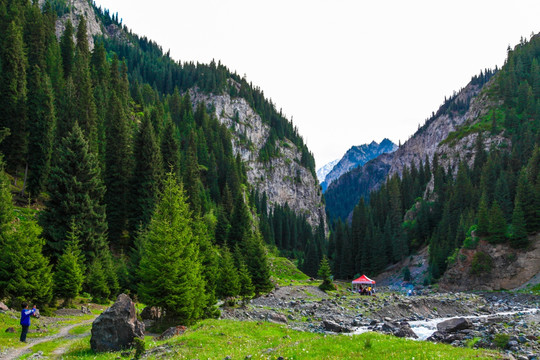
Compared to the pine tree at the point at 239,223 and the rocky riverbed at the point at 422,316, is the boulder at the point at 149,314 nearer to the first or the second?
the rocky riverbed at the point at 422,316

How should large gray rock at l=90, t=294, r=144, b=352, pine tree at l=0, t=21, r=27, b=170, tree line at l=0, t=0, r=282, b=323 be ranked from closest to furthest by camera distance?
large gray rock at l=90, t=294, r=144, b=352
tree line at l=0, t=0, r=282, b=323
pine tree at l=0, t=21, r=27, b=170

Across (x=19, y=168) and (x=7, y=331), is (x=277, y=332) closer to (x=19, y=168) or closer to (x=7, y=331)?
(x=7, y=331)

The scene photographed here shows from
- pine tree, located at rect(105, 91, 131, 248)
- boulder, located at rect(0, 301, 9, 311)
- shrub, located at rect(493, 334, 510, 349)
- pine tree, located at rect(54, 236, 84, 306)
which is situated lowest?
shrub, located at rect(493, 334, 510, 349)

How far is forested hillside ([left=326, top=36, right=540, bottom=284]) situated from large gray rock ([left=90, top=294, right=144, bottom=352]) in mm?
80085

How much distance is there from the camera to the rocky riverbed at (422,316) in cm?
2394

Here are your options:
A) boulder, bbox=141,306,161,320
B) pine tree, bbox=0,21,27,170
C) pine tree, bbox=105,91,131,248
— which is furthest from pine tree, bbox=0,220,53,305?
pine tree, bbox=0,21,27,170

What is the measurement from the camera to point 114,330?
61.3 feet

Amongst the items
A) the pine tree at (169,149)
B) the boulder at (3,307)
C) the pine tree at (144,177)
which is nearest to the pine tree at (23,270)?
the boulder at (3,307)

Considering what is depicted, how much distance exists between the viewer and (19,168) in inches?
2265

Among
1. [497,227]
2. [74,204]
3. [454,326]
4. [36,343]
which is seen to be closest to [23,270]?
[36,343]

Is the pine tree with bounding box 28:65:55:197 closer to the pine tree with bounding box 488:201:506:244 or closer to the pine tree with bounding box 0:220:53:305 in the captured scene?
the pine tree with bounding box 0:220:53:305

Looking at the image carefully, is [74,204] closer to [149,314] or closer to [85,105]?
[149,314]

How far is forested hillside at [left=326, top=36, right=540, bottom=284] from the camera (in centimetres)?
7706

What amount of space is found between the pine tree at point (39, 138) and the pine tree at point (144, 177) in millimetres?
13192
